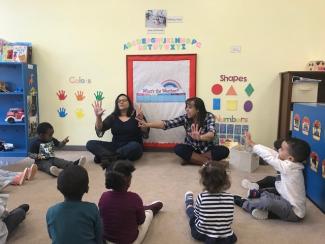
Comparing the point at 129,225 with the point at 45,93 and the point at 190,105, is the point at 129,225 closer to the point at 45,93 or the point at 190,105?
the point at 190,105

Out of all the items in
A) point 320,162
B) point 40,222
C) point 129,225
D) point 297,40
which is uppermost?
point 297,40

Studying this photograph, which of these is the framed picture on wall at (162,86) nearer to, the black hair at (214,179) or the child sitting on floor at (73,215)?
the black hair at (214,179)

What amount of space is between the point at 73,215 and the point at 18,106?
3057 millimetres

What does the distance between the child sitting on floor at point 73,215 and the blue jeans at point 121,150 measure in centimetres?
203

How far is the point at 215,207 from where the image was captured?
1690 millimetres

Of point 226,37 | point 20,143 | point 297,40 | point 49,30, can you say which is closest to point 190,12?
point 226,37

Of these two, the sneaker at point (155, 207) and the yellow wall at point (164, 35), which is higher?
the yellow wall at point (164, 35)

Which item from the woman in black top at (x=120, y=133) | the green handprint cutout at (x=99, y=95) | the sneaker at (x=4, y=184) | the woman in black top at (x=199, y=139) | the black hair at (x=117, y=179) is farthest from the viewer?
the green handprint cutout at (x=99, y=95)

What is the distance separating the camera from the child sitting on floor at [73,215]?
4.39 feet

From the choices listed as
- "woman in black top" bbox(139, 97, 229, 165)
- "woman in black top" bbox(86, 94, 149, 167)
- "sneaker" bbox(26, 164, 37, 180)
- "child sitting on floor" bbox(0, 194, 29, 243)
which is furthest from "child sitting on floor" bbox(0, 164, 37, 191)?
"woman in black top" bbox(139, 97, 229, 165)

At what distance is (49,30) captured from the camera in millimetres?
3912

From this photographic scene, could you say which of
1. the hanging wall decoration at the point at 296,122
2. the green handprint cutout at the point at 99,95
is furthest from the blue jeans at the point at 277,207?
the green handprint cutout at the point at 99,95

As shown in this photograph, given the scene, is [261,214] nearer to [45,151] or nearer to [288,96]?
[288,96]

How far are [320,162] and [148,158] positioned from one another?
78.1 inches
